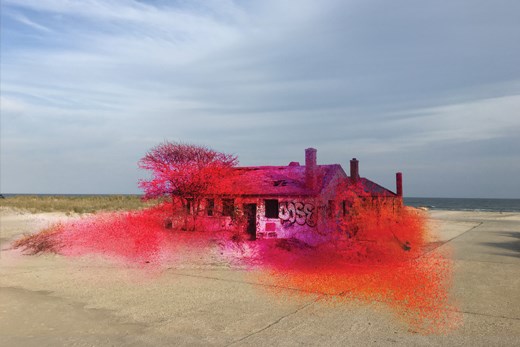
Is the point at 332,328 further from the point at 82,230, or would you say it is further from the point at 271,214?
the point at 82,230

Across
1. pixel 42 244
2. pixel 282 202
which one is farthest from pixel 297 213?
pixel 42 244

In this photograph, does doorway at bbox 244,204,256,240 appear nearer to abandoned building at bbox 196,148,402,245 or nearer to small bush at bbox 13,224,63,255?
abandoned building at bbox 196,148,402,245

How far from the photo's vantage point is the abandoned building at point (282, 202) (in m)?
25.4

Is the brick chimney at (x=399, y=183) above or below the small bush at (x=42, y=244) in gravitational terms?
above

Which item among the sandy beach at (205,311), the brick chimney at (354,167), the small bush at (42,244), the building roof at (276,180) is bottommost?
the sandy beach at (205,311)

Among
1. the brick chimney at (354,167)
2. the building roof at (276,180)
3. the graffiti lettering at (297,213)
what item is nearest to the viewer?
the graffiti lettering at (297,213)

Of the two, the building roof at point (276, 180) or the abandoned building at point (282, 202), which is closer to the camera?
the abandoned building at point (282, 202)

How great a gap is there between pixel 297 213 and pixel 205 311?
1517 centimetres

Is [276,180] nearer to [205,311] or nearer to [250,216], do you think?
[250,216]

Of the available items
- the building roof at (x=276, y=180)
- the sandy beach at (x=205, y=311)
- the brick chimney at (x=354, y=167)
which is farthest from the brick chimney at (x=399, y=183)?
the sandy beach at (x=205, y=311)

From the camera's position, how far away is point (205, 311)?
1080 centimetres

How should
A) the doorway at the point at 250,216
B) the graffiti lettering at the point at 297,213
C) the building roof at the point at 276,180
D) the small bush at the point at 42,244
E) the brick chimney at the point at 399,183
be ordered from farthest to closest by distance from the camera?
the brick chimney at the point at 399,183
the doorway at the point at 250,216
the building roof at the point at 276,180
the graffiti lettering at the point at 297,213
the small bush at the point at 42,244

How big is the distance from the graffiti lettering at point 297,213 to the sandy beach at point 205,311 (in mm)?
8718

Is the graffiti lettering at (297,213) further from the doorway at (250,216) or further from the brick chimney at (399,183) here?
the brick chimney at (399,183)
